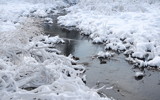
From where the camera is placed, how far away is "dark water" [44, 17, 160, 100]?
6473 millimetres

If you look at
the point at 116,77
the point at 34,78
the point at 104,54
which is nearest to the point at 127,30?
the point at 104,54

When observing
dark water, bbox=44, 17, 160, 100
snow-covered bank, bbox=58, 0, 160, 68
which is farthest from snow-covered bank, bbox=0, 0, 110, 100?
snow-covered bank, bbox=58, 0, 160, 68

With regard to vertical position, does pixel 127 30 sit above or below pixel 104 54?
above

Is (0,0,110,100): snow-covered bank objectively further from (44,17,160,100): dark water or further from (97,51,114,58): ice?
(97,51,114,58): ice

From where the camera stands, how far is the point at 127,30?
11.7 m

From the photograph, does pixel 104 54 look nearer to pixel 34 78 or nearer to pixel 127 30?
pixel 127 30

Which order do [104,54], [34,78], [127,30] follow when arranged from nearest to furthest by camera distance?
[34,78]
[104,54]
[127,30]

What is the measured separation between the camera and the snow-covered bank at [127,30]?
915cm

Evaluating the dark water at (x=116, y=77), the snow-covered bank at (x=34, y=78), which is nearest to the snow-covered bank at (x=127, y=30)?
the dark water at (x=116, y=77)

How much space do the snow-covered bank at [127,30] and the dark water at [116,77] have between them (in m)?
0.52

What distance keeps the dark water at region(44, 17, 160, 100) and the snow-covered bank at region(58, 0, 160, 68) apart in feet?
1.71

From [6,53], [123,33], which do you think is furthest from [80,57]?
[6,53]

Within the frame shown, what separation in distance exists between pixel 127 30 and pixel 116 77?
15.3ft

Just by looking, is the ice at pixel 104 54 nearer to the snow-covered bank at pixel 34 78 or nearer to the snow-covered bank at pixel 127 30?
the snow-covered bank at pixel 127 30
